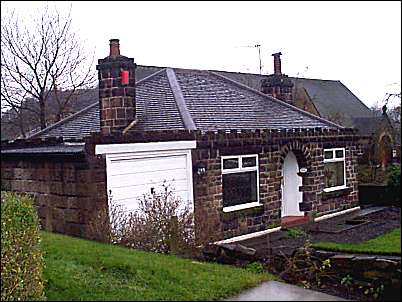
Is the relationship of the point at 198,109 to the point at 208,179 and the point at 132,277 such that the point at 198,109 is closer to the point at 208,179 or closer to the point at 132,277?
A: the point at 208,179

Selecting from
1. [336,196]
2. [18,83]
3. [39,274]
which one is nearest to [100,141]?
[39,274]

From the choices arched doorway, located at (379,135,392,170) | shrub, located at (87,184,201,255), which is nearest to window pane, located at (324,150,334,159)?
shrub, located at (87,184,201,255)

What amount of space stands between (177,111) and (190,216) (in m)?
4.58

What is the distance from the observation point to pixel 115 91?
46.1ft

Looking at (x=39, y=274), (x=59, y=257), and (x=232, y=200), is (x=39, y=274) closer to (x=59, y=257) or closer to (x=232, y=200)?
(x=59, y=257)

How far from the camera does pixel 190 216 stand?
11406 mm

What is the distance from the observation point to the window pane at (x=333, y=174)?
18.6m

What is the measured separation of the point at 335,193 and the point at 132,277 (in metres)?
12.7

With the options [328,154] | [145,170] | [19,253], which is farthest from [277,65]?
[19,253]

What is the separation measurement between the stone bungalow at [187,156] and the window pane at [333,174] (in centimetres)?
5

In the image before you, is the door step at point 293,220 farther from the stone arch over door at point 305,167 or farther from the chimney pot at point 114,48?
the chimney pot at point 114,48

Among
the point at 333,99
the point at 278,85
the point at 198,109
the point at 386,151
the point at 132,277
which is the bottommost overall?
the point at 132,277

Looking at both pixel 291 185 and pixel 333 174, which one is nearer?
pixel 291 185

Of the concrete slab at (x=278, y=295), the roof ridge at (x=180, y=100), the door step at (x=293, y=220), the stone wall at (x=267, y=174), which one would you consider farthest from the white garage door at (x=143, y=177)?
the concrete slab at (x=278, y=295)
